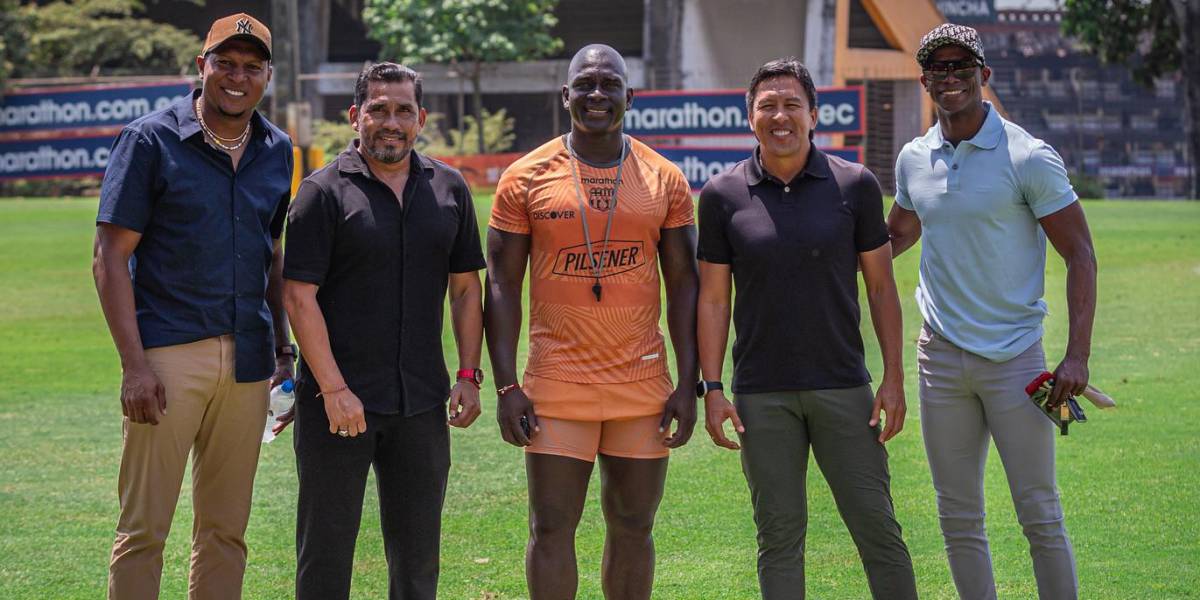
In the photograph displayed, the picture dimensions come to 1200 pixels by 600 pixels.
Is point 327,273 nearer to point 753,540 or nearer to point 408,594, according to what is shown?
point 408,594

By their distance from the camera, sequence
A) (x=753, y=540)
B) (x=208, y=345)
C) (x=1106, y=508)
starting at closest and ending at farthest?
1. (x=208, y=345)
2. (x=753, y=540)
3. (x=1106, y=508)

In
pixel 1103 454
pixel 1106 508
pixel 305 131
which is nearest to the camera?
pixel 1106 508

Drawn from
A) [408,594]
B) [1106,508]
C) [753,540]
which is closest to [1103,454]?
[1106,508]

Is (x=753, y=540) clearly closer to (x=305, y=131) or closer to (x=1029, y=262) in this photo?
(x=1029, y=262)

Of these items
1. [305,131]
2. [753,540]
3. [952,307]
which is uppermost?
[305,131]

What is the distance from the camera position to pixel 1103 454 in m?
9.16

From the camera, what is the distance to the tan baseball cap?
194 inches

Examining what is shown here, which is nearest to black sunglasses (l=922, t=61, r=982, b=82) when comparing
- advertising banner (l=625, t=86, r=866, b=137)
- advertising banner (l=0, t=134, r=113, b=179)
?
advertising banner (l=625, t=86, r=866, b=137)

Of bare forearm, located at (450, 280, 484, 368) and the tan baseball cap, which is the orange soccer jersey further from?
the tan baseball cap

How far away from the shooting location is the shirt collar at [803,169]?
197 inches

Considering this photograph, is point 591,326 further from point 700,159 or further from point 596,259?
point 700,159

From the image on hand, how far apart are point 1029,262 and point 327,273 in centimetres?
250

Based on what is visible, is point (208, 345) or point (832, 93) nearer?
point (208, 345)

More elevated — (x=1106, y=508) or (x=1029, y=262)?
(x=1029, y=262)
